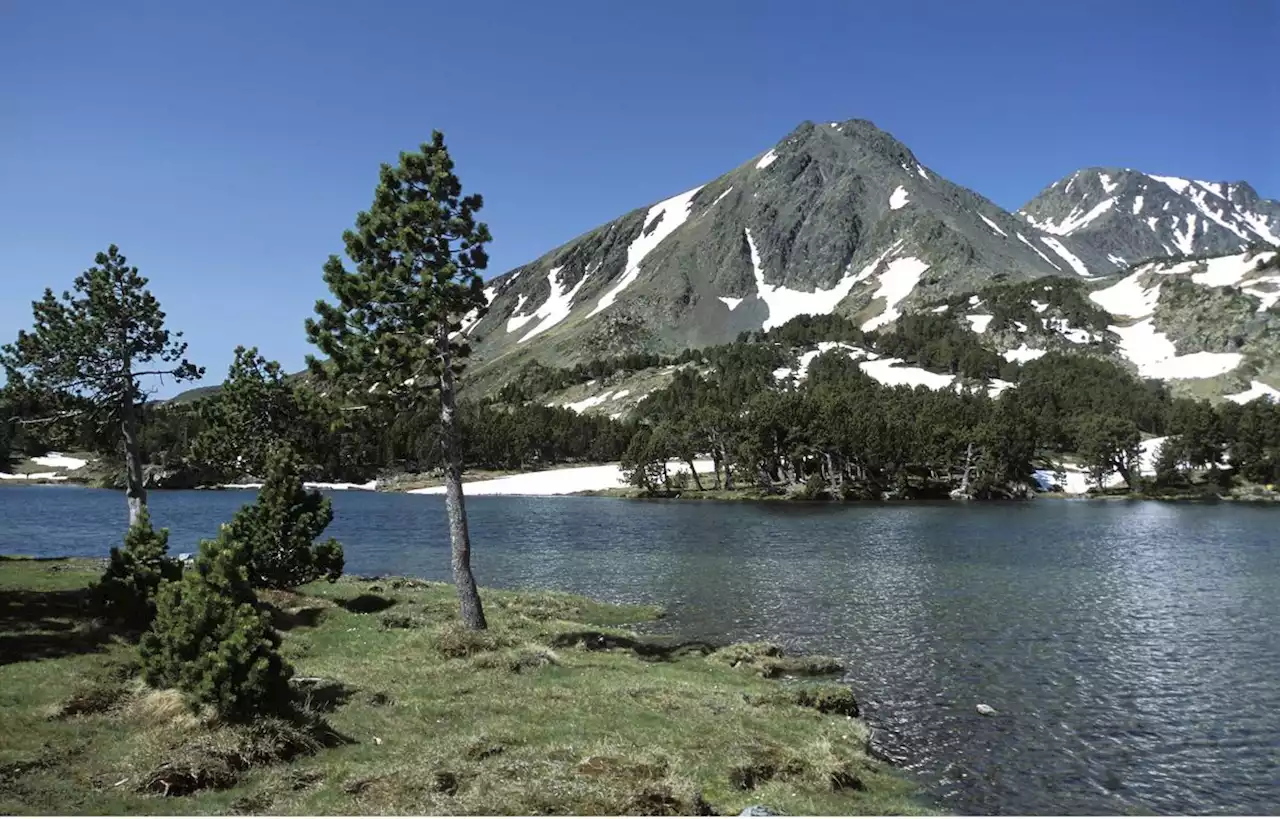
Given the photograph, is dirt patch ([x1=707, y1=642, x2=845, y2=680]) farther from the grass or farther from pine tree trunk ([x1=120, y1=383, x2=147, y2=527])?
pine tree trunk ([x1=120, y1=383, x2=147, y2=527])

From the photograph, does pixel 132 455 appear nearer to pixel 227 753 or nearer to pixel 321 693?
pixel 321 693

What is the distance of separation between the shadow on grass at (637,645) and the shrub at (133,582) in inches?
615

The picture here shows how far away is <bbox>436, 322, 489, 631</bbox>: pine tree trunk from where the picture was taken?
112 ft

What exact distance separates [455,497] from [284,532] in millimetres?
10741

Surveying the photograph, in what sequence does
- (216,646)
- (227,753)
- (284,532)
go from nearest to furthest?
(227,753), (216,646), (284,532)

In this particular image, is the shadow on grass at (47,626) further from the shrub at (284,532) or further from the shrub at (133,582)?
the shrub at (284,532)

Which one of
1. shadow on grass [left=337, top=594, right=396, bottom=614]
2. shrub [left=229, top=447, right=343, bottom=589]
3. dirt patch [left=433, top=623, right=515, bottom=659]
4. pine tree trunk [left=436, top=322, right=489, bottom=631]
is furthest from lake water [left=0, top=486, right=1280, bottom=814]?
shrub [left=229, top=447, right=343, bottom=589]

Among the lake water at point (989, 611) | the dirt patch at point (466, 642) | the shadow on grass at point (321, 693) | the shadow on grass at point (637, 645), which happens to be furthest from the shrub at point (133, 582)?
the lake water at point (989, 611)

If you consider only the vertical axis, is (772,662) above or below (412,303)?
below

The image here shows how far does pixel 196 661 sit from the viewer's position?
19.4 metres

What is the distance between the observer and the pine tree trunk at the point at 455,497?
112ft

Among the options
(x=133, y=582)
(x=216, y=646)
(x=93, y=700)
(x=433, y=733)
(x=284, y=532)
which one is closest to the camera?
(x=216, y=646)

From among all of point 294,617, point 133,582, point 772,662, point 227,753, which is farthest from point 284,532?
point 772,662

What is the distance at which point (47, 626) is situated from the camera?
89.8ft
